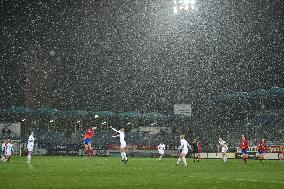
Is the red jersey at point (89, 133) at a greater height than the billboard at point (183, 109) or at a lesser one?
lesser

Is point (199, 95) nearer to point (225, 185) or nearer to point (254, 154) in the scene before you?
point (254, 154)

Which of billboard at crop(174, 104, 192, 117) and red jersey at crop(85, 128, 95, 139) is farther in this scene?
billboard at crop(174, 104, 192, 117)

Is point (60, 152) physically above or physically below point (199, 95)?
below

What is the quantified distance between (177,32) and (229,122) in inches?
988

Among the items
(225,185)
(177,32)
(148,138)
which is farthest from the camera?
(148,138)

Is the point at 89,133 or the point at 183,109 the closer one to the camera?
the point at 89,133

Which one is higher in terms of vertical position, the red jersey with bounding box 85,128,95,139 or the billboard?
the billboard

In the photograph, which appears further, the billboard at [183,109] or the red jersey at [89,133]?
the billboard at [183,109]

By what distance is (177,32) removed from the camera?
2638 inches

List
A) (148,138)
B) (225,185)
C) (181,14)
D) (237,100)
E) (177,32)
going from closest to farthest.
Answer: (225,185) → (181,14) → (177,32) → (237,100) → (148,138)

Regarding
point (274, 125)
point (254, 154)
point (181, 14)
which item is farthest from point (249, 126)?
point (181, 14)

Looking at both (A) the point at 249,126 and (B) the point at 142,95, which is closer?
(A) the point at 249,126

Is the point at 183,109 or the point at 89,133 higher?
the point at 183,109

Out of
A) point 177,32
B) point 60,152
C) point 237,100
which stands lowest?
point 60,152
